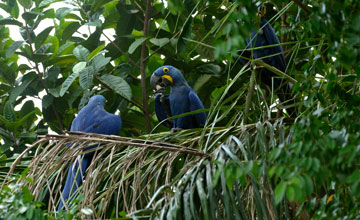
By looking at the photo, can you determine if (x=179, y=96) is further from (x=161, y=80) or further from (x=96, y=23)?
(x=96, y=23)

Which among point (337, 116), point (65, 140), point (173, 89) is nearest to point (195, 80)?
point (173, 89)

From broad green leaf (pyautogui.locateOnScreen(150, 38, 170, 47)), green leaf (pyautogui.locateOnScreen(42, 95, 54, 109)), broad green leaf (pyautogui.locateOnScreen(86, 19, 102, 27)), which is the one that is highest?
broad green leaf (pyautogui.locateOnScreen(86, 19, 102, 27))

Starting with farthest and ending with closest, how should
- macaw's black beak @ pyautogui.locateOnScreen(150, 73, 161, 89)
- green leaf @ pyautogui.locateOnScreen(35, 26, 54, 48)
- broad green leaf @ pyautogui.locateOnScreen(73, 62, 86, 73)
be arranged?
green leaf @ pyautogui.locateOnScreen(35, 26, 54, 48), macaw's black beak @ pyautogui.locateOnScreen(150, 73, 161, 89), broad green leaf @ pyautogui.locateOnScreen(73, 62, 86, 73)

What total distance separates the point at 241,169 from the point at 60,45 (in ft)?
8.66

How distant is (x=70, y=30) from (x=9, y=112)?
638 millimetres

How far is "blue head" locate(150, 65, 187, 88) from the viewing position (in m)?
2.95

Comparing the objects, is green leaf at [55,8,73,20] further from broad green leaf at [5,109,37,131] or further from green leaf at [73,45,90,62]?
broad green leaf at [5,109,37,131]

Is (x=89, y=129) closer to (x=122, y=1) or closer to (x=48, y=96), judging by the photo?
(x=48, y=96)

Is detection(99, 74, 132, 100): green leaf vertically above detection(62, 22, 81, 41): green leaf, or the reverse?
detection(62, 22, 81, 41): green leaf

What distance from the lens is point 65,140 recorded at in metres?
1.88

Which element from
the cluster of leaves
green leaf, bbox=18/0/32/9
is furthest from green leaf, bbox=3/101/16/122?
the cluster of leaves

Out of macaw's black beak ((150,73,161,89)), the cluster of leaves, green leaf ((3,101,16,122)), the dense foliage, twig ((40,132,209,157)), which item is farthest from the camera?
green leaf ((3,101,16,122))

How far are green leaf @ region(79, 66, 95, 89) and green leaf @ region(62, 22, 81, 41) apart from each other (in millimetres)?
524

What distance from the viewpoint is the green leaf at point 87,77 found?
287cm
